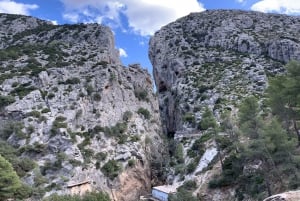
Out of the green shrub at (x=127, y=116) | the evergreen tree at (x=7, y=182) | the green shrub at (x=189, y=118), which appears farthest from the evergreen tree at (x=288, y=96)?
the evergreen tree at (x=7, y=182)

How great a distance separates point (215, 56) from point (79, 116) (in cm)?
Answer: 3690

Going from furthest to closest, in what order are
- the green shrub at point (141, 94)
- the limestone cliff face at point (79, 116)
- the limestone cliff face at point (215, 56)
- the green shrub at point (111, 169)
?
the green shrub at point (141, 94)
the limestone cliff face at point (215, 56)
the green shrub at point (111, 169)
the limestone cliff face at point (79, 116)

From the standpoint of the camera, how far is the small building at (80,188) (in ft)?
159

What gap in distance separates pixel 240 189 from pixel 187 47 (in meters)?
→ 53.4

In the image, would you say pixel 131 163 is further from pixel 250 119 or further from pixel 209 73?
pixel 209 73

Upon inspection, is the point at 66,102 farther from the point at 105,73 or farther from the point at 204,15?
the point at 204,15

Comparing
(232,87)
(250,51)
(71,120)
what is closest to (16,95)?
(71,120)

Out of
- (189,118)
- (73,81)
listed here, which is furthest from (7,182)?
(189,118)

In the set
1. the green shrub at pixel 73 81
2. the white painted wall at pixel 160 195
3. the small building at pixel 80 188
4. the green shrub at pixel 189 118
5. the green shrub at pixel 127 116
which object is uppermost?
the green shrub at pixel 73 81

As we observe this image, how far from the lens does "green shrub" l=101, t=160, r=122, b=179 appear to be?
5400 cm

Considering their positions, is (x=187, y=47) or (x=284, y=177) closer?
(x=284, y=177)

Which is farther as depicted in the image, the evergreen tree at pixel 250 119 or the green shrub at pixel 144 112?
the green shrub at pixel 144 112

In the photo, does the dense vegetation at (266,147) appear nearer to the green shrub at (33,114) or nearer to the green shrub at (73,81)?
the green shrub at (33,114)

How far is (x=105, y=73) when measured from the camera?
68.9 m
